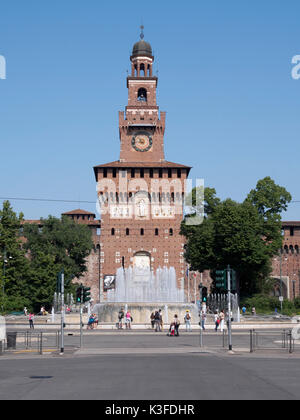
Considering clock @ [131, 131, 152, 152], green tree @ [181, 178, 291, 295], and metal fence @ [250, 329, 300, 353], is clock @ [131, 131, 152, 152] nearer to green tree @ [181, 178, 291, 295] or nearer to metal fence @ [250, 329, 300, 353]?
green tree @ [181, 178, 291, 295]

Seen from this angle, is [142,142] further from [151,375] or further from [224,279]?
[151,375]

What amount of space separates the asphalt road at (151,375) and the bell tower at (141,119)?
54.8 meters

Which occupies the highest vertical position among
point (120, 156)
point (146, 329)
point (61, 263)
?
point (120, 156)

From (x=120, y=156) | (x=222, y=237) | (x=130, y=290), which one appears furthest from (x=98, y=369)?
(x=120, y=156)

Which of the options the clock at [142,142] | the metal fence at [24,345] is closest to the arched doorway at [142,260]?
the clock at [142,142]

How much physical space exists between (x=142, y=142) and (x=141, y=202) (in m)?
7.77

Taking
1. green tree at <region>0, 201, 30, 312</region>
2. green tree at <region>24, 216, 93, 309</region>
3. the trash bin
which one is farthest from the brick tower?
the trash bin

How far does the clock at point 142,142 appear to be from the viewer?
75938mm

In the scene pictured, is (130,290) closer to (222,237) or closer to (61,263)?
(222,237)

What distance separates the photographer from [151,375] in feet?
45.3
